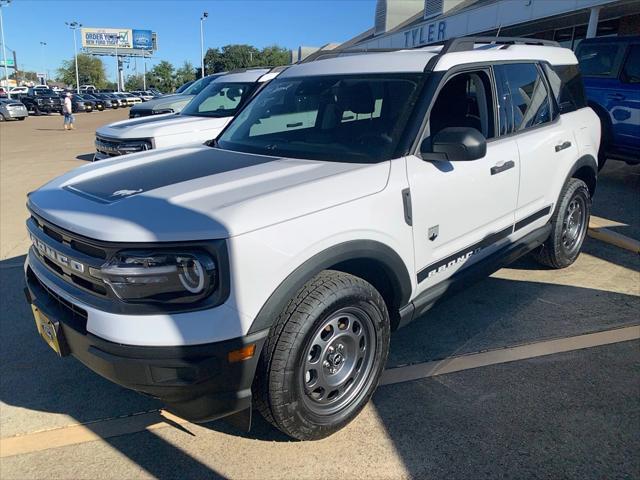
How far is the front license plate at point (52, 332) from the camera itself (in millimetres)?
2428

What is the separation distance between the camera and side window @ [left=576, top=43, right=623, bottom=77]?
841cm

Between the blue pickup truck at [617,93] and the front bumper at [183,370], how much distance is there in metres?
7.54

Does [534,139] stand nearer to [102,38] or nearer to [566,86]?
[566,86]

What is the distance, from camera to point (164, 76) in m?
102

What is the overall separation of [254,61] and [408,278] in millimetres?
95365

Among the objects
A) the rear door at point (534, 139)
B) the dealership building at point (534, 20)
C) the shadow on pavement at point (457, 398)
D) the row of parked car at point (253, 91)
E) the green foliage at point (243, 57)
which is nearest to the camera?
A: the shadow on pavement at point (457, 398)

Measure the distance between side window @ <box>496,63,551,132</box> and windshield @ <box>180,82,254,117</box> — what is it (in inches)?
195

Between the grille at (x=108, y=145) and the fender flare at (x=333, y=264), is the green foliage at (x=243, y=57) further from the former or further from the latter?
the fender flare at (x=333, y=264)

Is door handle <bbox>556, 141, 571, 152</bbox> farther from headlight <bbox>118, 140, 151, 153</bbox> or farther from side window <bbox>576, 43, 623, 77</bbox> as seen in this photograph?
headlight <bbox>118, 140, 151, 153</bbox>

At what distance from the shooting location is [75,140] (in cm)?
1838

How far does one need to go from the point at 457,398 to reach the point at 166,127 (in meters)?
6.03

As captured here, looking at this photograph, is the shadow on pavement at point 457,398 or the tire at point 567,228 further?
the tire at point 567,228

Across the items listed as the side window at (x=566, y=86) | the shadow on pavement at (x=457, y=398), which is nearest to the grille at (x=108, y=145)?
the shadow on pavement at (x=457, y=398)

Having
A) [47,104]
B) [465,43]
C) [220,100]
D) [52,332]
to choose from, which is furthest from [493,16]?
[47,104]
